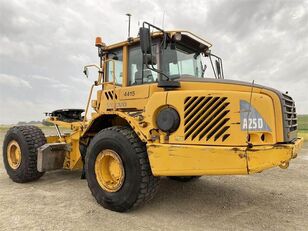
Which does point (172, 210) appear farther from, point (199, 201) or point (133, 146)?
point (133, 146)

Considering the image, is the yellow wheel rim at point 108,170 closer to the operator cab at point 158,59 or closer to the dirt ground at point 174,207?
the dirt ground at point 174,207

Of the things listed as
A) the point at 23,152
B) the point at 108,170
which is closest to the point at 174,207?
the point at 108,170

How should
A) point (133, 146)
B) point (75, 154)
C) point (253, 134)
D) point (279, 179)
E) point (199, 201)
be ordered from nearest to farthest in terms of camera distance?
point (253, 134)
point (133, 146)
point (199, 201)
point (75, 154)
point (279, 179)

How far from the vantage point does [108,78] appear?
637 centimetres

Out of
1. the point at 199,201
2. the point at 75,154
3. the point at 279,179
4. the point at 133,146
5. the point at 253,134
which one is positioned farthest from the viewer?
the point at 279,179

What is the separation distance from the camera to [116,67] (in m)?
6.13

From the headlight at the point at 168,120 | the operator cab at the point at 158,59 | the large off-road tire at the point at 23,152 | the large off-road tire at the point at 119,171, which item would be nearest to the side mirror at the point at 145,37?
the operator cab at the point at 158,59

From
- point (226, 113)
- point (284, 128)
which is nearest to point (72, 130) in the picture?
point (226, 113)

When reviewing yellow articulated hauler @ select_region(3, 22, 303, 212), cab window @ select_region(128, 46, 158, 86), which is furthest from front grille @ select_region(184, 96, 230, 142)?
cab window @ select_region(128, 46, 158, 86)

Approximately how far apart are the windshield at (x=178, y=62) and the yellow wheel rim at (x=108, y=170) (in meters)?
1.58

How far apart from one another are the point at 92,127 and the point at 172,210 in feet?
6.91

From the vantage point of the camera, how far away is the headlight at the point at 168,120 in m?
4.58

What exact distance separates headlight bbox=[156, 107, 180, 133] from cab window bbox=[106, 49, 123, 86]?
1.52 m

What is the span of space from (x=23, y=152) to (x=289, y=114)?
16.9 feet
